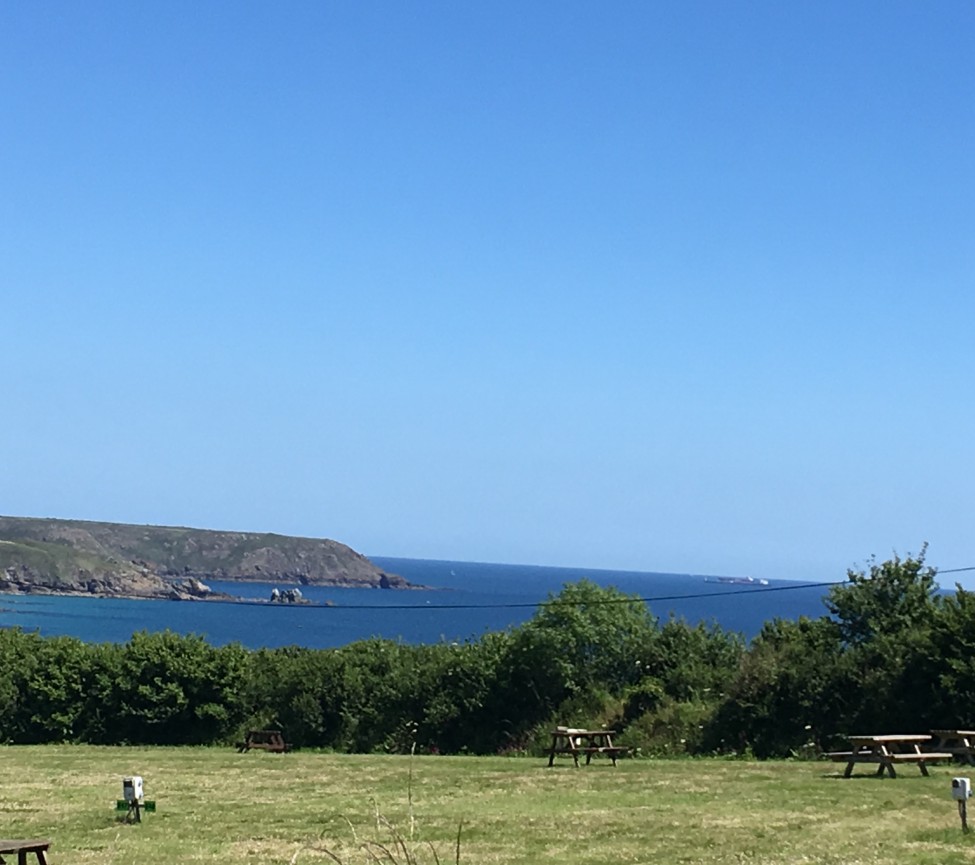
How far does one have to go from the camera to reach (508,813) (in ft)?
62.7

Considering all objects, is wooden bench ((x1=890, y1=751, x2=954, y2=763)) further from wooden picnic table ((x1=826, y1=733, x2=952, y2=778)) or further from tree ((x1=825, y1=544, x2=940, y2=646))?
tree ((x1=825, y1=544, x2=940, y2=646))

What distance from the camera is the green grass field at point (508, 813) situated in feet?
50.6

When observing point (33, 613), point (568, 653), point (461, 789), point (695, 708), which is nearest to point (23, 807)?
point (461, 789)

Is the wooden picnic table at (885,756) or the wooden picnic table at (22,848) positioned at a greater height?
the wooden picnic table at (22,848)

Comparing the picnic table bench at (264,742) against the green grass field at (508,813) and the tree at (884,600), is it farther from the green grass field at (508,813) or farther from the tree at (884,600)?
the tree at (884,600)

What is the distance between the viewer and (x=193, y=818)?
18969 mm

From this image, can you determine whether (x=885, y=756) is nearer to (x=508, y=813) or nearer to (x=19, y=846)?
(x=508, y=813)

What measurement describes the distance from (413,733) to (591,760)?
10404 millimetres

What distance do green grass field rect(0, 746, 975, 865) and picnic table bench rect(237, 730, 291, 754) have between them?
7.20 m

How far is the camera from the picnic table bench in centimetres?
3562

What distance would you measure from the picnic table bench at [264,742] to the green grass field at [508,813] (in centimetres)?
720

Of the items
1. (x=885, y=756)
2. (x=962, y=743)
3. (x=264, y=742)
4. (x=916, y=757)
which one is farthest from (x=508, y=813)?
(x=264, y=742)

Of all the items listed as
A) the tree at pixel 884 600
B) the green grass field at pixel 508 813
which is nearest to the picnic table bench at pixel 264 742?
the green grass field at pixel 508 813

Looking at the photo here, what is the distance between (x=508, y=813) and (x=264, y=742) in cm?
1979
